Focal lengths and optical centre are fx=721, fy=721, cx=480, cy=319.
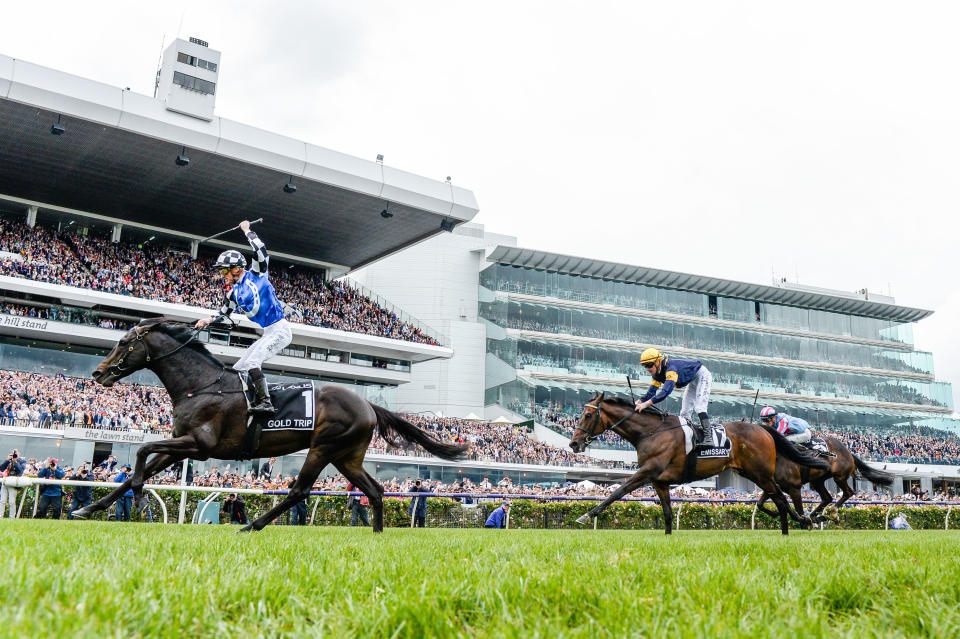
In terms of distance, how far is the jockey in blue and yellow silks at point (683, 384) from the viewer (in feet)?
32.0

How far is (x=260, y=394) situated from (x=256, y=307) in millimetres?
998

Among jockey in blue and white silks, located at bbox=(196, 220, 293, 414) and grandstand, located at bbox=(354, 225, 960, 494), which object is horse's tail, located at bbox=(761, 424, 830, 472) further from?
grandstand, located at bbox=(354, 225, 960, 494)

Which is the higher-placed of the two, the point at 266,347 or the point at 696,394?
the point at 266,347

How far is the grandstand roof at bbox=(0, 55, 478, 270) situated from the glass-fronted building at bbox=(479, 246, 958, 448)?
567 inches

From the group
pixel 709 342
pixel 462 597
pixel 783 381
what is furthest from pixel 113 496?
pixel 783 381

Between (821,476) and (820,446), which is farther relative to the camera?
(820,446)

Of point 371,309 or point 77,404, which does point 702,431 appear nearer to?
point 77,404

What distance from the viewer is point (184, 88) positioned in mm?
32875

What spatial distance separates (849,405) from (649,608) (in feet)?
218

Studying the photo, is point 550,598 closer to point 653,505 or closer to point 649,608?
point 649,608

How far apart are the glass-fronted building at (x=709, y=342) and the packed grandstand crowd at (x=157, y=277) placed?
37.0 feet

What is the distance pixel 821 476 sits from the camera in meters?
12.3

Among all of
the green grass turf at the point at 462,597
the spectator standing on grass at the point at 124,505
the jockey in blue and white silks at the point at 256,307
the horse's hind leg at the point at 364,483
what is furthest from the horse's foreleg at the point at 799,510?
the spectator standing on grass at the point at 124,505

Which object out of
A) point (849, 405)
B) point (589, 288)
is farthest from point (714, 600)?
point (849, 405)
